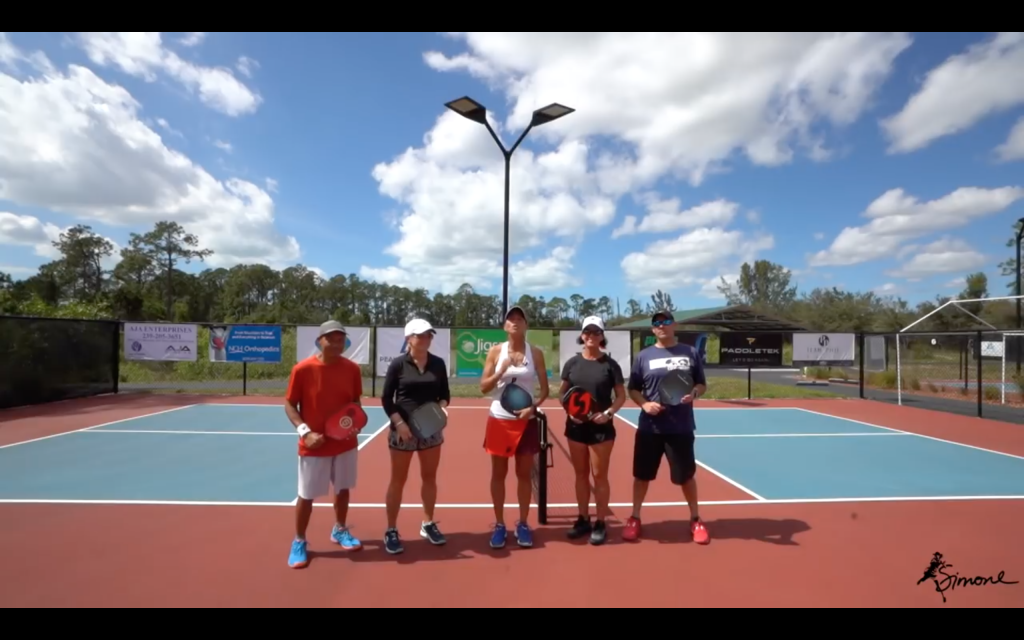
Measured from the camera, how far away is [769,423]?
10586mm

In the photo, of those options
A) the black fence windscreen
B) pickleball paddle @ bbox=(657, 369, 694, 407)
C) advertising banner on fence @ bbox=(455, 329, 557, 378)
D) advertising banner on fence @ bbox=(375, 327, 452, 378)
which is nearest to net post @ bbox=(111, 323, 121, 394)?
the black fence windscreen

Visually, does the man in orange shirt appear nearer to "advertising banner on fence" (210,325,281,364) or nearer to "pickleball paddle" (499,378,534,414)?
"pickleball paddle" (499,378,534,414)

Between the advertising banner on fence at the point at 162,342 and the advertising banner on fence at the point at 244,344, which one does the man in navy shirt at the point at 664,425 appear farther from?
the advertising banner on fence at the point at 162,342

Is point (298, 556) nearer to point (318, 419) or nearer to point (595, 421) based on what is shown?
point (318, 419)

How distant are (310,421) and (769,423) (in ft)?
31.7

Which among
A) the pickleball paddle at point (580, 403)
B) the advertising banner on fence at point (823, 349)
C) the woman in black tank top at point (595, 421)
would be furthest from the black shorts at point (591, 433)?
the advertising banner on fence at point (823, 349)

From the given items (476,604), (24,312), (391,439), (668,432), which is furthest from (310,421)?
(24,312)

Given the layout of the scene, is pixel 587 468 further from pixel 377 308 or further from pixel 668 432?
pixel 377 308

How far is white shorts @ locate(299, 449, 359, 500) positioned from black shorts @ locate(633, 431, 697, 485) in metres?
2.32

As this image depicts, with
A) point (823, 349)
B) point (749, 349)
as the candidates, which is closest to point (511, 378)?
point (749, 349)

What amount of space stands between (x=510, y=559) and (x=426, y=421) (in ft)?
4.05

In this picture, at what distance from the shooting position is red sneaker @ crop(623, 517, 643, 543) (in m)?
4.31

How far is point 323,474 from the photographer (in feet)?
12.7

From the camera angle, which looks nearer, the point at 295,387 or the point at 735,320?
the point at 295,387
